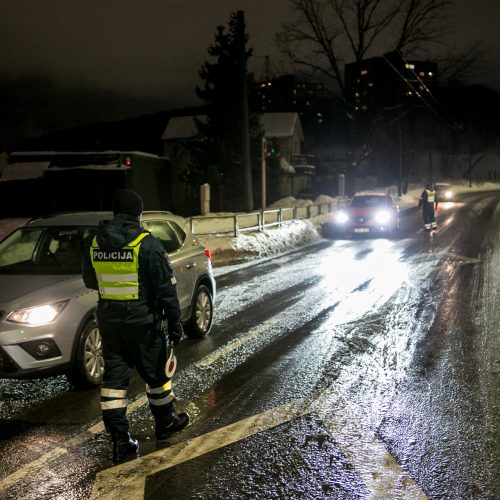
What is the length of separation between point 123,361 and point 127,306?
0.44 metres

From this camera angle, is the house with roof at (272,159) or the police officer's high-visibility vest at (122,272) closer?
the police officer's high-visibility vest at (122,272)

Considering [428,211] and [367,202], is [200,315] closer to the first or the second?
[367,202]

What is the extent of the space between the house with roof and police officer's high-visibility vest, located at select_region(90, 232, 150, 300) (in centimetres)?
3645

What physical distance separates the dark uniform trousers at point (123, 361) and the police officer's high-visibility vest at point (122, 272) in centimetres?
23

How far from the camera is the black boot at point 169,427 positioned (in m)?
4.47

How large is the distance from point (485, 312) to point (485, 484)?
19.1 feet

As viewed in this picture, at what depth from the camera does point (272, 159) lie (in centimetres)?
4219

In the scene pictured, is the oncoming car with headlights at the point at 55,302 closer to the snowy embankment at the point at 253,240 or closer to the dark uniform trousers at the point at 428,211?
the snowy embankment at the point at 253,240

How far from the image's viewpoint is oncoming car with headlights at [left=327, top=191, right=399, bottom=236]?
860 inches

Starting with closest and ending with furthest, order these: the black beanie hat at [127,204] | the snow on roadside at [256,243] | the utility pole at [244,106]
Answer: the black beanie hat at [127,204] → the snow on roadside at [256,243] → the utility pole at [244,106]

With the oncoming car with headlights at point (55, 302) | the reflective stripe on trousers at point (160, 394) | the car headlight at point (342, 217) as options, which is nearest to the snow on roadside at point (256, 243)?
the car headlight at point (342, 217)

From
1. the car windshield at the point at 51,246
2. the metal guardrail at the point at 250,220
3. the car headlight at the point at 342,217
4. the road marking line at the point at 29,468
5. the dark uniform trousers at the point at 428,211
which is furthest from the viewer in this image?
the dark uniform trousers at the point at 428,211

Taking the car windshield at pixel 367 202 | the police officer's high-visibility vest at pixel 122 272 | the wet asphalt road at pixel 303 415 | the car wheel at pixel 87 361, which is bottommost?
the wet asphalt road at pixel 303 415

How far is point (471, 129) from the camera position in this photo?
4131 inches
